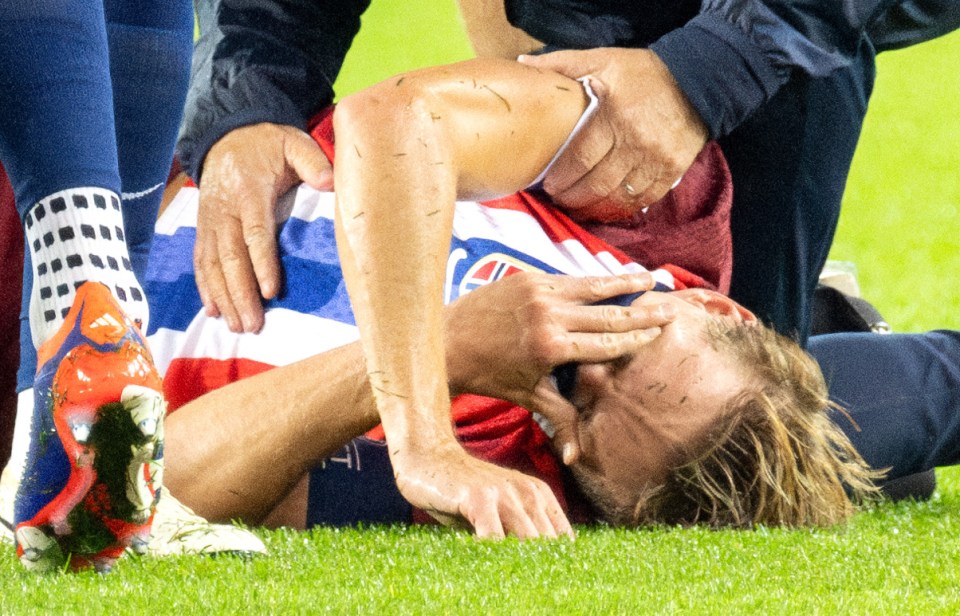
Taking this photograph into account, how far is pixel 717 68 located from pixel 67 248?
0.95 metres

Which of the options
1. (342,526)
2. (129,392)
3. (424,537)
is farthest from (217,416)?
(129,392)

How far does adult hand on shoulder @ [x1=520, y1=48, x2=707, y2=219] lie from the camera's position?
5.75ft

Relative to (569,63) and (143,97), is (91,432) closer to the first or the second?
(143,97)

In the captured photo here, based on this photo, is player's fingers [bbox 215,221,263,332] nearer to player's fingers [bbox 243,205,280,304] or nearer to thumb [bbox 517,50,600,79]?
player's fingers [bbox 243,205,280,304]

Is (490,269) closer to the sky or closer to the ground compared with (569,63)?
closer to the ground

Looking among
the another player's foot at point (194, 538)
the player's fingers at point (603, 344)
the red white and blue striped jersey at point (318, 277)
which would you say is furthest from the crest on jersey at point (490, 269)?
the another player's foot at point (194, 538)

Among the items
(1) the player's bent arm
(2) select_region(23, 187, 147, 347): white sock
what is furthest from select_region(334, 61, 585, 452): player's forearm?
(2) select_region(23, 187, 147, 347): white sock

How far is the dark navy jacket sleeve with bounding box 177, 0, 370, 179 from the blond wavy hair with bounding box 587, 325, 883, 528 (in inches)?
31.8

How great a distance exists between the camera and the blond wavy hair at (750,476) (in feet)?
5.52

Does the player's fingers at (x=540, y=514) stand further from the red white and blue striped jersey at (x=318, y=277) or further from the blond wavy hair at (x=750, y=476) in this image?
the red white and blue striped jersey at (x=318, y=277)

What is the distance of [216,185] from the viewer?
197cm

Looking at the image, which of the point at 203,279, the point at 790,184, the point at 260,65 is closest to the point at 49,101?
the point at 203,279

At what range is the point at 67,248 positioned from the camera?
3.76 ft

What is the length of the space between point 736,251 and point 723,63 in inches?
17.2
